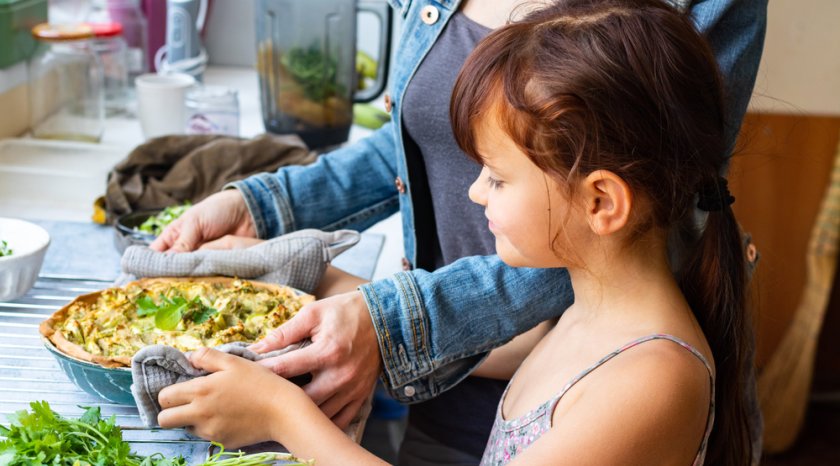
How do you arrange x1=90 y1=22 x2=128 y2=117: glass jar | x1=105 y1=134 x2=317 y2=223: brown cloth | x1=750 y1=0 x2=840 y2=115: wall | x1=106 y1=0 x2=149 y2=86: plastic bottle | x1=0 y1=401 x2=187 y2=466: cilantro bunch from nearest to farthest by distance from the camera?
x1=0 y1=401 x2=187 y2=466: cilantro bunch < x1=105 y1=134 x2=317 y2=223: brown cloth < x1=90 y1=22 x2=128 y2=117: glass jar < x1=106 y1=0 x2=149 y2=86: plastic bottle < x1=750 y1=0 x2=840 y2=115: wall

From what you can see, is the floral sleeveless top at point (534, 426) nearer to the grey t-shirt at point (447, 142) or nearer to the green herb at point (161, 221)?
the grey t-shirt at point (447, 142)

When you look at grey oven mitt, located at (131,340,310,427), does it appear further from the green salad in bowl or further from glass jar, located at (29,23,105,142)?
glass jar, located at (29,23,105,142)

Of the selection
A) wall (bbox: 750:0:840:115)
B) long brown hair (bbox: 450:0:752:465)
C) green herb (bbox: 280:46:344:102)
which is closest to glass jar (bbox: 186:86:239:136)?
green herb (bbox: 280:46:344:102)

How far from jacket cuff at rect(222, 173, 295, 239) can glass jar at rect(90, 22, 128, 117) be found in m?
1.03

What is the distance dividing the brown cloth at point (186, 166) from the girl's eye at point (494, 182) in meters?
0.81

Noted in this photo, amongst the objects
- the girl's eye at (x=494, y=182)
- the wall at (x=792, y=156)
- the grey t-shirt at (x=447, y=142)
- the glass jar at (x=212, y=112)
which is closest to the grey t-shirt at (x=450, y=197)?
the grey t-shirt at (x=447, y=142)

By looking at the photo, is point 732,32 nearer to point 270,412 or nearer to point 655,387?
point 655,387

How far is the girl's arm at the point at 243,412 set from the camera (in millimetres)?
978

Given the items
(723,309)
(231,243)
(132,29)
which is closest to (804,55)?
(132,29)

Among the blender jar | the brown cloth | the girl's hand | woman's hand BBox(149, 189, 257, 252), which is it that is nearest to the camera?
the girl's hand

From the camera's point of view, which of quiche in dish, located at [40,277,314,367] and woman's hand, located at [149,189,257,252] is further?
woman's hand, located at [149,189,257,252]

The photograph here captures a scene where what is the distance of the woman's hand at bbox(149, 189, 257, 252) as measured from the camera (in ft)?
4.47

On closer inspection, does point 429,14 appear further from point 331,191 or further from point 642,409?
point 642,409

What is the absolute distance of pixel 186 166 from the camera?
1757 mm
